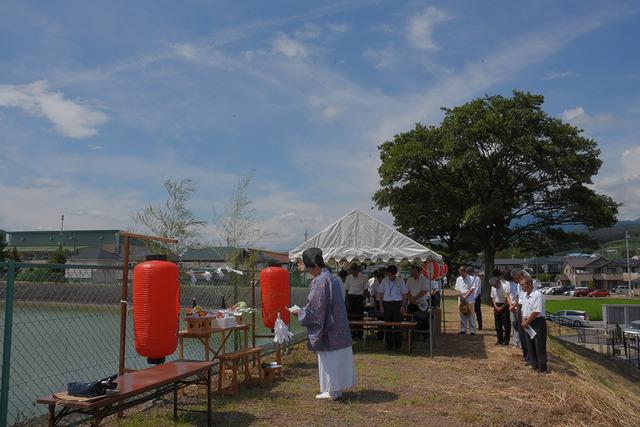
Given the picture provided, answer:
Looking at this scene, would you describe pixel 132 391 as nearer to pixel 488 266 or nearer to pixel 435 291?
pixel 435 291

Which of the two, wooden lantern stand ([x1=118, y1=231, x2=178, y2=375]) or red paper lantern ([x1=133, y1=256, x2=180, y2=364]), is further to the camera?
wooden lantern stand ([x1=118, y1=231, x2=178, y2=375])

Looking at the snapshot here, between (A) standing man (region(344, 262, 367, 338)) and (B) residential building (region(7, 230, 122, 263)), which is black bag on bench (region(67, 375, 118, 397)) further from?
(B) residential building (region(7, 230, 122, 263))

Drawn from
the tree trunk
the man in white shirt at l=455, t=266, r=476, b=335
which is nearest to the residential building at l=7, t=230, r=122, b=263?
the tree trunk

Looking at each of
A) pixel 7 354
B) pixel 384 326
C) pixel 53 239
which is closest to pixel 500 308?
pixel 384 326

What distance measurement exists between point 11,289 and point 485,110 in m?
28.2

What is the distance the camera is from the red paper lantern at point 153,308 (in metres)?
5.12

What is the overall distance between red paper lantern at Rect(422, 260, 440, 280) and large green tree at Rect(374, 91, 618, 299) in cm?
1721

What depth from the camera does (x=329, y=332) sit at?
6.24 meters

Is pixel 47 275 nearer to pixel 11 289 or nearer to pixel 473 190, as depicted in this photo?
pixel 11 289

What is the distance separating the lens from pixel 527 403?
6.43 m

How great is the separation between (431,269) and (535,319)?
8.98 feet

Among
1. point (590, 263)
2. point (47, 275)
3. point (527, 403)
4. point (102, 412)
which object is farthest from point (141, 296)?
point (590, 263)

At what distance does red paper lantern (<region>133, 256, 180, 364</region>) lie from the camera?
512cm

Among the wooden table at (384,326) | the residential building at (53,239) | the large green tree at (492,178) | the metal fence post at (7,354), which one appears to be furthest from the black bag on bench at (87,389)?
the residential building at (53,239)
